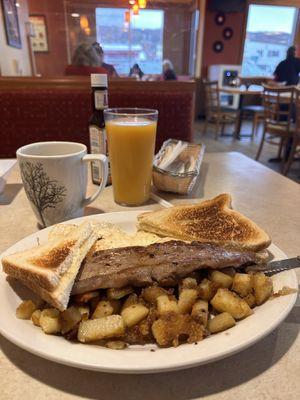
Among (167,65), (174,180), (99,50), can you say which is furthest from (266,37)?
(174,180)

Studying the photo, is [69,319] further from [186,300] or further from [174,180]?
[174,180]

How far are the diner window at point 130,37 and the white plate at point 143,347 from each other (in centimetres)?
277

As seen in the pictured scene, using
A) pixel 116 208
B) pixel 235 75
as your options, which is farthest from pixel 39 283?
pixel 235 75

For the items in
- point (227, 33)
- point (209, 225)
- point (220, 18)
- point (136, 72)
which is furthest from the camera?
point (227, 33)

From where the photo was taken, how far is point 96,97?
3.54ft

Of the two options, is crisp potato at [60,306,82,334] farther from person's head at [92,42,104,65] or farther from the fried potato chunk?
person's head at [92,42,104,65]

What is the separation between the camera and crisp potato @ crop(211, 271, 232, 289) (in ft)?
1.90

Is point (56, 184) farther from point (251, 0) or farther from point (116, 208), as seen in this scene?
point (251, 0)

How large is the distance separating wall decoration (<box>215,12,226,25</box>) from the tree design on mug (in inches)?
316

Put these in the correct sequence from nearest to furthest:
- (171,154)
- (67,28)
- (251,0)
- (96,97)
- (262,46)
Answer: (96,97) → (171,154) → (67,28) → (251,0) → (262,46)

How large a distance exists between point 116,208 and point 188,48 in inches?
154

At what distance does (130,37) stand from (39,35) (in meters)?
1.08

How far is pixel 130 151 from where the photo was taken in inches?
41.3

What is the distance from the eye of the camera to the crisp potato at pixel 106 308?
0.52 m
